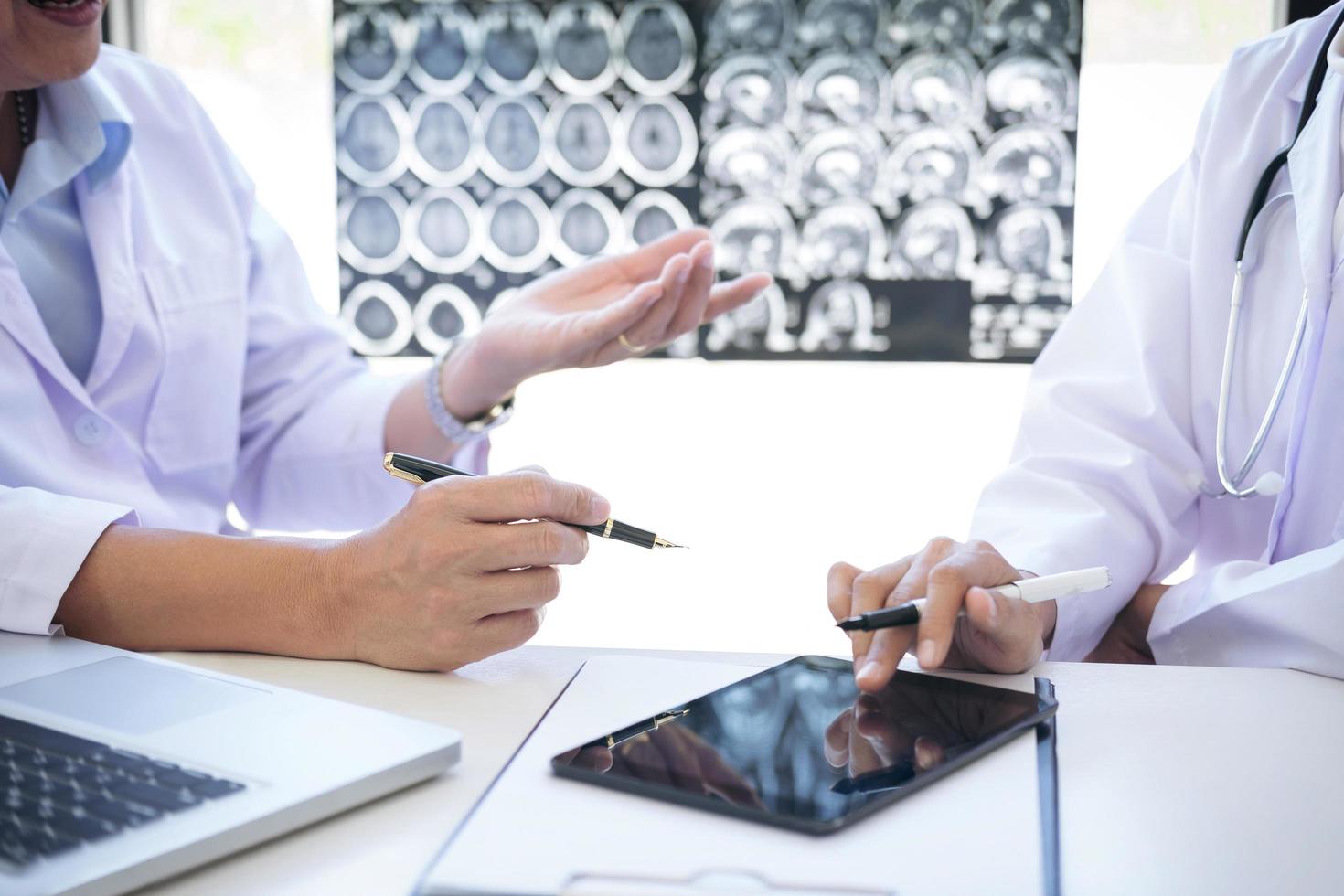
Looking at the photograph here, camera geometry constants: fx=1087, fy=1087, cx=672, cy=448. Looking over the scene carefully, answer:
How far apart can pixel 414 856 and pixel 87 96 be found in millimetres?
985

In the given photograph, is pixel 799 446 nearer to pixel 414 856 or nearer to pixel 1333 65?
pixel 1333 65

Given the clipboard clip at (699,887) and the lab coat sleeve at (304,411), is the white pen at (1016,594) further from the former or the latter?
the lab coat sleeve at (304,411)

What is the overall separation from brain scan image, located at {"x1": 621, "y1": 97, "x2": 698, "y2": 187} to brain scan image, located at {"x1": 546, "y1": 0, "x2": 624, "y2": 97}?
8cm

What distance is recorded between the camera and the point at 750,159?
6.66 feet

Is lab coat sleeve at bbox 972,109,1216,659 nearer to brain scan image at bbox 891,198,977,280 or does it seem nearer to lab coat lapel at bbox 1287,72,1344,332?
lab coat lapel at bbox 1287,72,1344,332

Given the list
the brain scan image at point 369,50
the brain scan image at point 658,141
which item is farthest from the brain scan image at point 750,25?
the brain scan image at point 369,50

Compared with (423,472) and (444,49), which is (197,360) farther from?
(444,49)

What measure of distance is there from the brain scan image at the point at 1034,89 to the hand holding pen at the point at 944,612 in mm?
1423

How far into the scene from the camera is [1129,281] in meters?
1.09

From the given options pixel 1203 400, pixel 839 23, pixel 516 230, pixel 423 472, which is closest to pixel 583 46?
pixel 516 230

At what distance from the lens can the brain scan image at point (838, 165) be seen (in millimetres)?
2006

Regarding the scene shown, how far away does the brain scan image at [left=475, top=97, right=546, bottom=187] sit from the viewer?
2070 millimetres

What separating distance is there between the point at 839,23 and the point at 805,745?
5.67 feet

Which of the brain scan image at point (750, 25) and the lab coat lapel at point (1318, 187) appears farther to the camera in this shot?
the brain scan image at point (750, 25)
